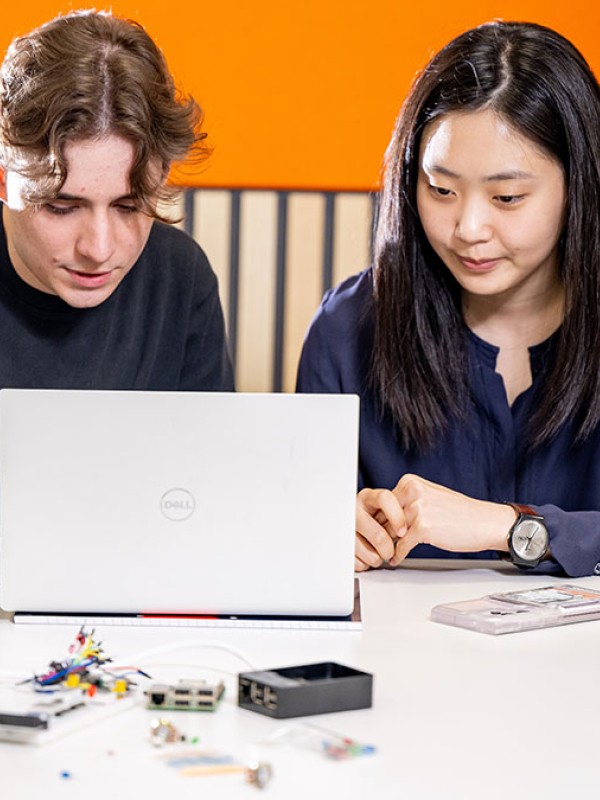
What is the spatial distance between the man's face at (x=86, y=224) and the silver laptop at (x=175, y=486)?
375mm

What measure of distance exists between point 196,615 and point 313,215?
2189 mm

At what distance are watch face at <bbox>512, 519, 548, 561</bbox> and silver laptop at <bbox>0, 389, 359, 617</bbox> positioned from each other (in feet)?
1.17

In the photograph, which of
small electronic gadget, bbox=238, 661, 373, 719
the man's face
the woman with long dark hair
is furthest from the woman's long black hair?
small electronic gadget, bbox=238, 661, 373, 719

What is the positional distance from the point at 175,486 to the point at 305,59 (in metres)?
2.29

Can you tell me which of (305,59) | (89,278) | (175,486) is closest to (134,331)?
(89,278)

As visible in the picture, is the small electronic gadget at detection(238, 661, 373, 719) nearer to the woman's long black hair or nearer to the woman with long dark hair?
the woman with long dark hair

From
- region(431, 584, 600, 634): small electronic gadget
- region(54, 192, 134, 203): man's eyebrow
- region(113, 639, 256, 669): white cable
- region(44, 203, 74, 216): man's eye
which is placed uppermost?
region(54, 192, 134, 203): man's eyebrow

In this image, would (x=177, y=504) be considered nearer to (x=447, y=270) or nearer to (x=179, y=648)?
(x=179, y=648)

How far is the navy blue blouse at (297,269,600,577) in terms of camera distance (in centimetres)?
171

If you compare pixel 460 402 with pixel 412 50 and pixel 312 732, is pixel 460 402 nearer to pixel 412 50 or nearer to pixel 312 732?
pixel 312 732

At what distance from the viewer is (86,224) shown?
1455 millimetres

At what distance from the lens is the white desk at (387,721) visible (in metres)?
0.78

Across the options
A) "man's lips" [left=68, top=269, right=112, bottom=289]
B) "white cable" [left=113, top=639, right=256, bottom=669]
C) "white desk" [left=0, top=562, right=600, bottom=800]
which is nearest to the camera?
"white desk" [left=0, top=562, right=600, bottom=800]

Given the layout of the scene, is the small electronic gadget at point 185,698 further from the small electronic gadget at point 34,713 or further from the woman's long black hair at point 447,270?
the woman's long black hair at point 447,270
